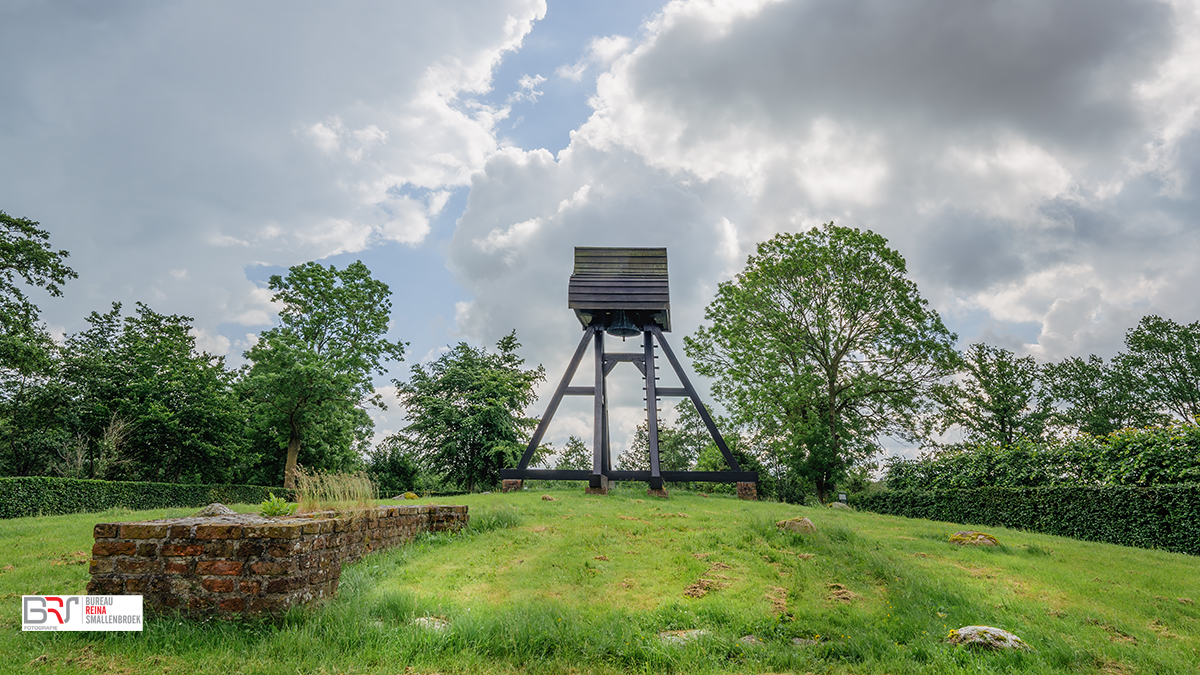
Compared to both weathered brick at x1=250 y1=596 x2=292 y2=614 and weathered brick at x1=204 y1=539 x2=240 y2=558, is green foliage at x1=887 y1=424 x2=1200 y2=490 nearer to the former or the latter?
weathered brick at x1=250 y1=596 x2=292 y2=614

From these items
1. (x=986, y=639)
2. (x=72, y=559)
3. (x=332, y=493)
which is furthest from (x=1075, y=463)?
(x=72, y=559)

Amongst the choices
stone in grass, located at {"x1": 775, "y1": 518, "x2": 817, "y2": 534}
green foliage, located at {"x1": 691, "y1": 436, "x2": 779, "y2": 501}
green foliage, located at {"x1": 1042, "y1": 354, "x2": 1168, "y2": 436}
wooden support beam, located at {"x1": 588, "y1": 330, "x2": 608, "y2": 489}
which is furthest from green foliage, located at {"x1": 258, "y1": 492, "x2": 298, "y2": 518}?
green foliage, located at {"x1": 1042, "y1": 354, "x2": 1168, "y2": 436}

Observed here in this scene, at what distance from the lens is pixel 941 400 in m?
24.1

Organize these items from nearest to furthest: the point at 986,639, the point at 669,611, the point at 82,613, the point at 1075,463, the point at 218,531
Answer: the point at 82,613 < the point at 218,531 < the point at 986,639 < the point at 669,611 < the point at 1075,463

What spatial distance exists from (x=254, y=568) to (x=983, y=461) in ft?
69.1

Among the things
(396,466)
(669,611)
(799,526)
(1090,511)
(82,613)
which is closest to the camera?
Answer: (82,613)

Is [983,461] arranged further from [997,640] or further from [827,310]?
[997,640]

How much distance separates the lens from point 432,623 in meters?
4.95

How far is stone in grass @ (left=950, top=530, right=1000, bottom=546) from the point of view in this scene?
10453 millimetres

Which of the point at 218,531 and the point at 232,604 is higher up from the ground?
the point at 218,531

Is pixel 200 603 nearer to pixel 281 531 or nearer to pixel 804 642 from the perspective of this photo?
pixel 281 531

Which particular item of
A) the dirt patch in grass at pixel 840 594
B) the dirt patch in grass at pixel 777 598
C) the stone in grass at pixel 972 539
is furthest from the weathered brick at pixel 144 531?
the stone in grass at pixel 972 539

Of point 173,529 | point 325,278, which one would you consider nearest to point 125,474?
point 325,278

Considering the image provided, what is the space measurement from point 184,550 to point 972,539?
12.1m
